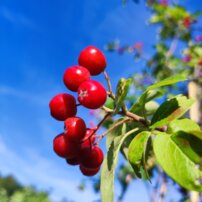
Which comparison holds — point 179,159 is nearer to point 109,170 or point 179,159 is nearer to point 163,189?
point 109,170

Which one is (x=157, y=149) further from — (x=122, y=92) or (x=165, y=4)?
(x=165, y=4)

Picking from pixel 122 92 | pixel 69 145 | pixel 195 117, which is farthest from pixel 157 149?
pixel 195 117

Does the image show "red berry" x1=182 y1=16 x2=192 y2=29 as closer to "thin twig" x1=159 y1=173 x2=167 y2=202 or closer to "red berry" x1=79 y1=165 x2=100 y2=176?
"thin twig" x1=159 y1=173 x2=167 y2=202

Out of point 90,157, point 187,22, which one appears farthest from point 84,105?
point 187,22

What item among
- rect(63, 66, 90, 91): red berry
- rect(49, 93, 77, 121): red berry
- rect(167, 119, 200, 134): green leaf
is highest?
rect(63, 66, 90, 91): red berry

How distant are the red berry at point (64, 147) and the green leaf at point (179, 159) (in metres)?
0.28

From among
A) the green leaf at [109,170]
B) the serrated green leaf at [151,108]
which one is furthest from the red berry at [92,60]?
the serrated green leaf at [151,108]

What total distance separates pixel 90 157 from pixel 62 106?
188mm

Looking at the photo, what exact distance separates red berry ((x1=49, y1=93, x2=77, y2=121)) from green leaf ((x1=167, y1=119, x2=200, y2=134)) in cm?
31

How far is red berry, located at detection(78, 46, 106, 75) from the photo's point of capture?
1290 mm

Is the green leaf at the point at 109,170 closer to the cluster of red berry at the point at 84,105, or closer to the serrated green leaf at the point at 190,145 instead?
the cluster of red berry at the point at 84,105

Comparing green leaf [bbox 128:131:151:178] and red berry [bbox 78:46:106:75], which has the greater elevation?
red berry [bbox 78:46:106:75]

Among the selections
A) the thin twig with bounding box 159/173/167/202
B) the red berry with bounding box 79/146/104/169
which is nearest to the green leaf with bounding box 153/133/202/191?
the red berry with bounding box 79/146/104/169

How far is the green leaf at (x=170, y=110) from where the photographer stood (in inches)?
46.6
